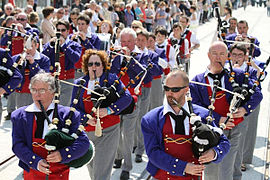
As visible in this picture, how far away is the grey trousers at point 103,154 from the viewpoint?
19.6ft

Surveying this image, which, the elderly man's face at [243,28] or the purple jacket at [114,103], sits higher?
the elderly man's face at [243,28]

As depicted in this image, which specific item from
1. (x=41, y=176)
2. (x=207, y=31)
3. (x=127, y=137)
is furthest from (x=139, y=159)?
(x=207, y=31)

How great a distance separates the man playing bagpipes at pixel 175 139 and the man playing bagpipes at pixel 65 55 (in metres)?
4.59

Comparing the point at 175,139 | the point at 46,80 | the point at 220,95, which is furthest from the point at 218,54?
the point at 46,80

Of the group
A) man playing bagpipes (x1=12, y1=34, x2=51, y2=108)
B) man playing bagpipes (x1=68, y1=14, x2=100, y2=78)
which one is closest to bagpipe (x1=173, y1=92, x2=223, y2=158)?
man playing bagpipes (x1=12, y1=34, x2=51, y2=108)

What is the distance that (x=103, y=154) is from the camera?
19.6 feet

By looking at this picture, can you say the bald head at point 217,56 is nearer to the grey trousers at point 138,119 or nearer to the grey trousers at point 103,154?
the grey trousers at point 103,154

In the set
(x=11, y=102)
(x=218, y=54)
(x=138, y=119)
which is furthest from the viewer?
(x=11, y=102)

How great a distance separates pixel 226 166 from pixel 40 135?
246cm

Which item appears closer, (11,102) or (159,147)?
(159,147)

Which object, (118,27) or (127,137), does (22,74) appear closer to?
(127,137)

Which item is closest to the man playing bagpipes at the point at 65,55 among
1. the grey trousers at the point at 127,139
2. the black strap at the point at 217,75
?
the grey trousers at the point at 127,139

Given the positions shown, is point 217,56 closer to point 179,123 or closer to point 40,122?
point 179,123

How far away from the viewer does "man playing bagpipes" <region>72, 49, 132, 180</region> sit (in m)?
5.96
